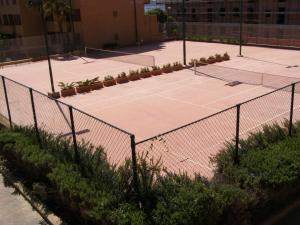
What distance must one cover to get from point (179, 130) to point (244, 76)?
37.4ft

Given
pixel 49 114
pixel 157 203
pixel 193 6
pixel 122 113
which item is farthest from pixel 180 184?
pixel 193 6

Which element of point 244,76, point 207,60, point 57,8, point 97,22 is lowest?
point 244,76

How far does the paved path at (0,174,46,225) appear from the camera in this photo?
8.94m

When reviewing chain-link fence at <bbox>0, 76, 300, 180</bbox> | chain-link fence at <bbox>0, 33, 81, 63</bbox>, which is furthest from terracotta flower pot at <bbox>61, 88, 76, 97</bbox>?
chain-link fence at <bbox>0, 33, 81, 63</bbox>

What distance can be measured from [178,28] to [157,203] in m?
42.8

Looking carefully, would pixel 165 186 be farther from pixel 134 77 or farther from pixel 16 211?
pixel 134 77

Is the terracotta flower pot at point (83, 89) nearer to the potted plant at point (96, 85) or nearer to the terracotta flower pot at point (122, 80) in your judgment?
the potted plant at point (96, 85)

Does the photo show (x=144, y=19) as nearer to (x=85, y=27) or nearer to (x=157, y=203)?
(x=85, y=27)

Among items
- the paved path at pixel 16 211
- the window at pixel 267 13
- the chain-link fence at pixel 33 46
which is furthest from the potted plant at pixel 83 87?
the window at pixel 267 13

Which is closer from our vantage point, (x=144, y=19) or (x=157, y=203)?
(x=157, y=203)

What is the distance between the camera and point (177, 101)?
18703 mm

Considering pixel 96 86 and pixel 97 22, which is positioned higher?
pixel 97 22

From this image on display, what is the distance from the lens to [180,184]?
7.67m

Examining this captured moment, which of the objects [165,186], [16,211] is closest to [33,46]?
[16,211]
